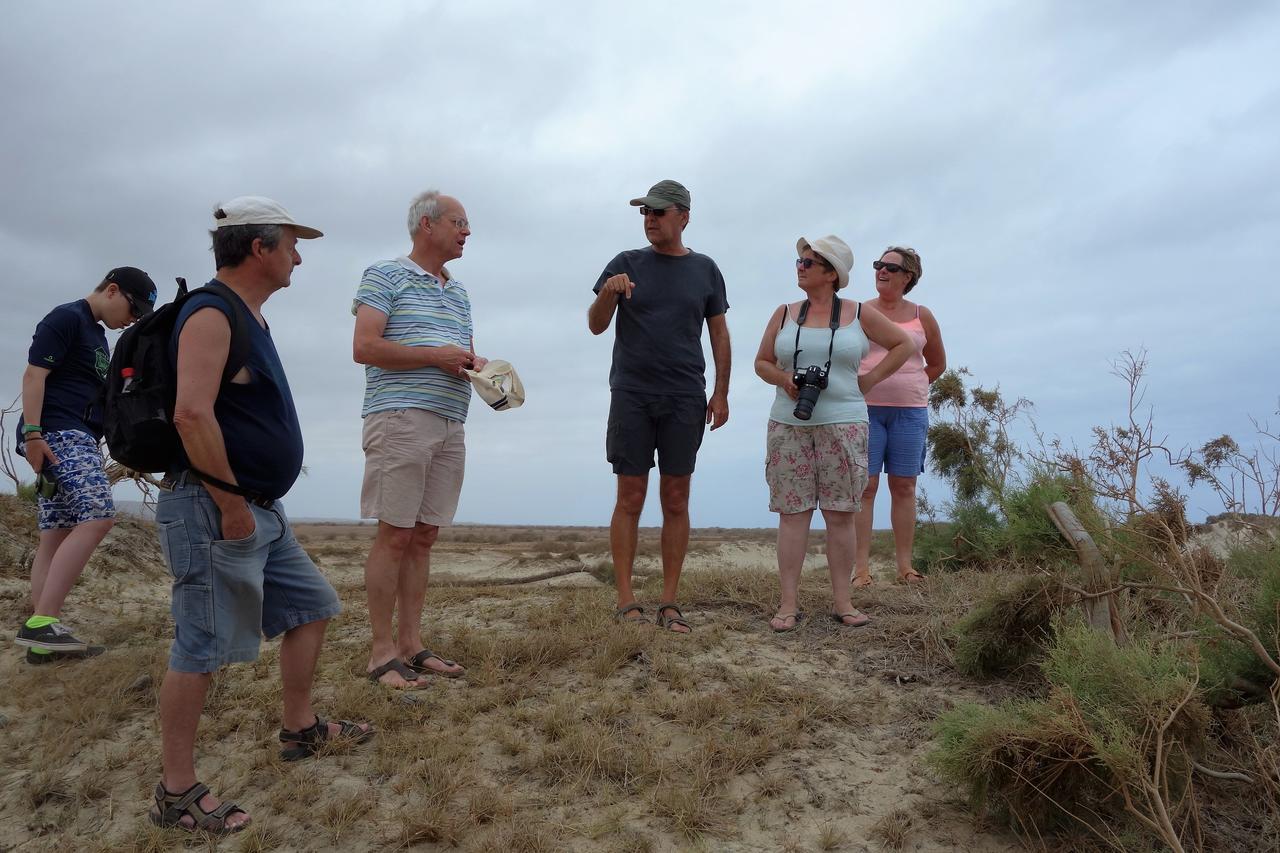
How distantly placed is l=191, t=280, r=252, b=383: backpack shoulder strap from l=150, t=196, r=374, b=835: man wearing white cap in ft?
0.03

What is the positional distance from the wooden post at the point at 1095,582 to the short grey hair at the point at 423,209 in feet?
10.9

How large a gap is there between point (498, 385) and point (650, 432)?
1162 millimetres

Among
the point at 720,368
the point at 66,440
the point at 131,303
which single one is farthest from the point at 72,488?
the point at 720,368

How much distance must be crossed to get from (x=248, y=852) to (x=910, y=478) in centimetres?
463

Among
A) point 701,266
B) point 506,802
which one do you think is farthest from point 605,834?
point 701,266

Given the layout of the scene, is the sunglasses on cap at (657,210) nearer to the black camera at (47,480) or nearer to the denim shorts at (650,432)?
the denim shorts at (650,432)

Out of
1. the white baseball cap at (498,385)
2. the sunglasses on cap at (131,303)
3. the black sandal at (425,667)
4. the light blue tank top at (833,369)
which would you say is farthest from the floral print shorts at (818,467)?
the sunglasses on cap at (131,303)

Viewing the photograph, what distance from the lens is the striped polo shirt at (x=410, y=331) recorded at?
4.16 metres

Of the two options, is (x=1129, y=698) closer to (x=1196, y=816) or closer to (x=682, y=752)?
(x=1196, y=816)

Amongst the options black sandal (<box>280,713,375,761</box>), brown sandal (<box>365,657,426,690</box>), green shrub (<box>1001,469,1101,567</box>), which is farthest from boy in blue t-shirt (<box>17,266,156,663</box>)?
green shrub (<box>1001,469,1101,567</box>)

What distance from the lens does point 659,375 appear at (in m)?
5.03

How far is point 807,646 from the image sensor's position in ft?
15.8

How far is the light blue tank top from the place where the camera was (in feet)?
16.0

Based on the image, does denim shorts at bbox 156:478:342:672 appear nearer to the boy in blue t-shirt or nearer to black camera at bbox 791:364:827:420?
the boy in blue t-shirt
